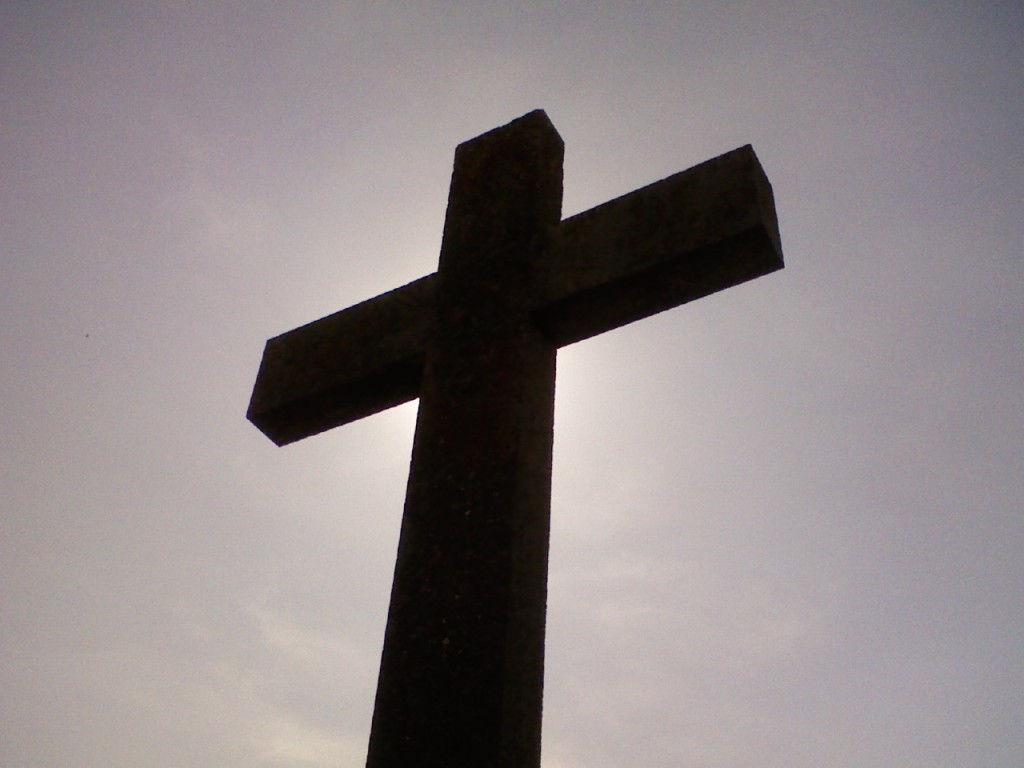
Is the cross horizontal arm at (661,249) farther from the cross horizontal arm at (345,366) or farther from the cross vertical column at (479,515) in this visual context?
the cross horizontal arm at (345,366)

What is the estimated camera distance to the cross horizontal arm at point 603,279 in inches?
99.3

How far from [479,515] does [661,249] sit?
99 centimetres

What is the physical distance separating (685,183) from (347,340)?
1344 millimetres

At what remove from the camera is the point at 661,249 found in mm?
2564

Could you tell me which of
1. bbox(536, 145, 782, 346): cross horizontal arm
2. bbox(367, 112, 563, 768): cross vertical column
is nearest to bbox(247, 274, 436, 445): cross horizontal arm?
bbox(367, 112, 563, 768): cross vertical column

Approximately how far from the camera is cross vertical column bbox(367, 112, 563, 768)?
6.61 feet

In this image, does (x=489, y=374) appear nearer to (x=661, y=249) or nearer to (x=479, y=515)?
(x=479, y=515)

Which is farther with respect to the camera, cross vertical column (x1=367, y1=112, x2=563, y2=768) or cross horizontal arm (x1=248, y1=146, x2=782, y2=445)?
cross horizontal arm (x1=248, y1=146, x2=782, y2=445)

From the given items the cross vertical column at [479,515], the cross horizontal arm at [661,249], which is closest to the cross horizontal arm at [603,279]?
the cross horizontal arm at [661,249]

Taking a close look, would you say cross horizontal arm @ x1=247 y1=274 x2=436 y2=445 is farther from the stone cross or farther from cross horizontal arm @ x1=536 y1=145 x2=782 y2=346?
cross horizontal arm @ x1=536 y1=145 x2=782 y2=346

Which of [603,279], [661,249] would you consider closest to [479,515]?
[603,279]

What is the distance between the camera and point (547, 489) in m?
2.42

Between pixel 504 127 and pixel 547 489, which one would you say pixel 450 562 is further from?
pixel 504 127

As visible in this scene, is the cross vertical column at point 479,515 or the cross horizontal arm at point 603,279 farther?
the cross horizontal arm at point 603,279
